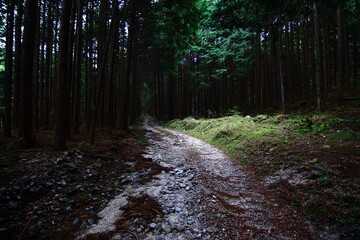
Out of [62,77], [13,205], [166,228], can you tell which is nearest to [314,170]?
[166,228]

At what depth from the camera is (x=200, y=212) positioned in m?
3.19

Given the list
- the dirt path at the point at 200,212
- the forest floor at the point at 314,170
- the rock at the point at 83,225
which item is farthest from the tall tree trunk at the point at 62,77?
the forest floor at the point at 314,170

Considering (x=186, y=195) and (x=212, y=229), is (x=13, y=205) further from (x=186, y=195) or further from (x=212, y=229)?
(x=212, y=229)

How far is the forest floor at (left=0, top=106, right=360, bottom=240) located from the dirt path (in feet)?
0.06

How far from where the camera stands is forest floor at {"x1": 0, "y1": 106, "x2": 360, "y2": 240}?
8.54 feet

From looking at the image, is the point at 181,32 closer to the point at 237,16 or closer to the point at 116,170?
the point at 237,16

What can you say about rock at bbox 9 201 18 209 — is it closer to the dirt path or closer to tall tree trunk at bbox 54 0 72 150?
the dirt path

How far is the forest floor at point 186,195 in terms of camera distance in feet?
8.54

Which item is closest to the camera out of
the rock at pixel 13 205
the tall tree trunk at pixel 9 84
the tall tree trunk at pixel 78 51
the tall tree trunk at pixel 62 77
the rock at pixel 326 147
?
the rock at pixel 13 205

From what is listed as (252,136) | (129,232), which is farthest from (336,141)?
(129,232)

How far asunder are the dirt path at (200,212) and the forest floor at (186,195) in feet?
0.06

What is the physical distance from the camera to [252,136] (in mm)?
8250

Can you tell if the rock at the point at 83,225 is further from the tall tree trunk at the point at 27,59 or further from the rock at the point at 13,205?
the tall tree trunk at the point at 27,59

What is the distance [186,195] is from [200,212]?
2.29ft
